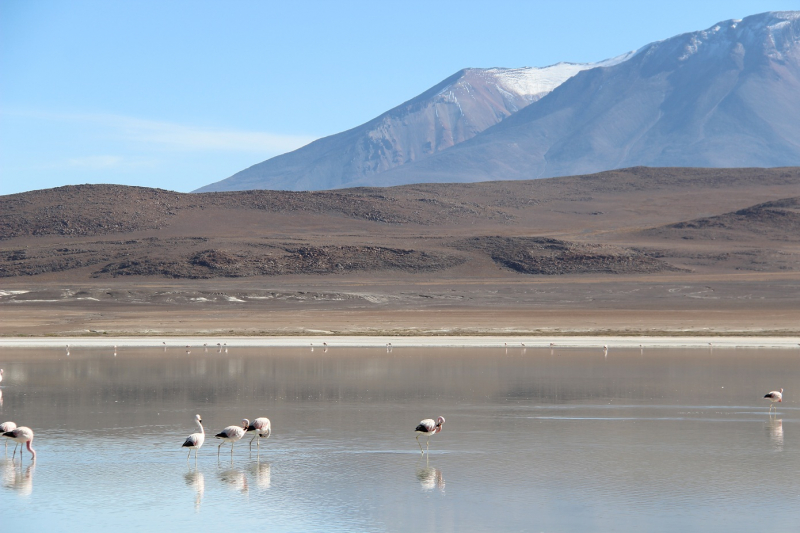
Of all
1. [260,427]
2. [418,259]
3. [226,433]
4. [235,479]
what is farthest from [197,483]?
[418,259]

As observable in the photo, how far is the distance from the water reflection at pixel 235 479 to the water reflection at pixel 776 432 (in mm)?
8641

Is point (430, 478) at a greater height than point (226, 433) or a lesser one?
lesser

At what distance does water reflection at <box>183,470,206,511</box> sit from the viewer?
12.5 meters

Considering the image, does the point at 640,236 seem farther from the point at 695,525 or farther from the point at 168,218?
the point at 695,525

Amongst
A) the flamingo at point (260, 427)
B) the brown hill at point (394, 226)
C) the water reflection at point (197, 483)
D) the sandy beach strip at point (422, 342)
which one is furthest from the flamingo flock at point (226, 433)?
the brown hill at point (394, 226)

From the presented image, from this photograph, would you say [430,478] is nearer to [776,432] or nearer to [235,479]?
[235,479]

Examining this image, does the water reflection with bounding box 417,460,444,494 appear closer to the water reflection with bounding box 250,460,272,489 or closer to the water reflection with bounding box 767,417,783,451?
the water reflection with bounding box 250,460,272,489

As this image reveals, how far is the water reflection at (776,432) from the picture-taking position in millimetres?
16188

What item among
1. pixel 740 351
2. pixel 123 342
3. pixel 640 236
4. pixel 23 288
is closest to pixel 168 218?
pixel 23 288

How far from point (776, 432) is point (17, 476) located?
12.8 metres

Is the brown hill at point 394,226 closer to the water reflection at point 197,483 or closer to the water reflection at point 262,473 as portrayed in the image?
the water reflection at point 262,473

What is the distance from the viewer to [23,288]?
231 ft

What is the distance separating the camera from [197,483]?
1353 cm

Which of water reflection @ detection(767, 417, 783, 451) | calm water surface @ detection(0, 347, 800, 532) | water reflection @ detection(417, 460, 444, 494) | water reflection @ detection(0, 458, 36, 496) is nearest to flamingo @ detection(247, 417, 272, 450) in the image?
calm water surface @ detection(0, 347, 800, 532)
